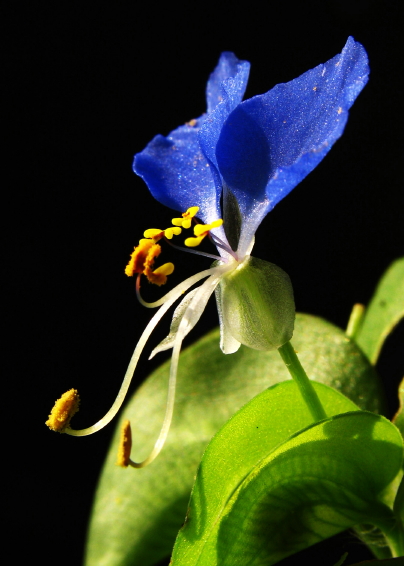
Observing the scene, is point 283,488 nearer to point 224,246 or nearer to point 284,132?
point 224,246

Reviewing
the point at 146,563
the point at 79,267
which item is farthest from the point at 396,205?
the point at 146,563

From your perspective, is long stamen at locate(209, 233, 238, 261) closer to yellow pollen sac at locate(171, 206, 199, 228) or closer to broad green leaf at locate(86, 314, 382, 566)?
yellow pollen sac at locate(171, 206, 199, 228)

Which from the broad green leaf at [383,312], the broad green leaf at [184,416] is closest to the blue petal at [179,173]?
the broad green leaf at [184,416]

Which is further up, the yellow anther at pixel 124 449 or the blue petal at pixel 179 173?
the blue petal at pixel 179 173

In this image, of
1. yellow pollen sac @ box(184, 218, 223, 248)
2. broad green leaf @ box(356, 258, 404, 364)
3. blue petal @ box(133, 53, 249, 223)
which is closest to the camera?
yellow pollen sac @ box(184, 218, 223, 248)

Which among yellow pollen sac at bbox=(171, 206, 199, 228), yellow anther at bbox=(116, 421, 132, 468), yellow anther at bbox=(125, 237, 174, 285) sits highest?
yellow pollen sac at bbox=(171, 206, 199, 228)

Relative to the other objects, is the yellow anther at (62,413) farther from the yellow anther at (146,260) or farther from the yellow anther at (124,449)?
the yellow anther at (146,260)

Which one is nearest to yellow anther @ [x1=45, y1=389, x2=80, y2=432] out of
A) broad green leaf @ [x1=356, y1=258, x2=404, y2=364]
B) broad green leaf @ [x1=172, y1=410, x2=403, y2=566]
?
broad green leaf @ [x1=172, y1=410, x2=403, y2=566]

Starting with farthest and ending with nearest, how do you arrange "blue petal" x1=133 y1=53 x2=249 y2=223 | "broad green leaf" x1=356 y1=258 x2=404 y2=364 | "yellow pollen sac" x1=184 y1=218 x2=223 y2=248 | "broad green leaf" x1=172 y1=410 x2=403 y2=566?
"broad green leaf" x1=356 y1=258 x2=404 y2=364 < "blue petal" x1=133 y1=53 x2=249 y2=223 < "yellow pollen sac" x1=184 y1=218 x2=223 y2=248 < "broad green leaf" x1=172 y1=410 x2=403 y2=566

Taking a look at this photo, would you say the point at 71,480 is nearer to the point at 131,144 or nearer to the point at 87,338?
the point at 87,338
